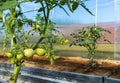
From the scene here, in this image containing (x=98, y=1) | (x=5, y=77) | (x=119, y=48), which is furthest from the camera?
(x=98, y=1)

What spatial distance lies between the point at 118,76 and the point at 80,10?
3707 millimetres

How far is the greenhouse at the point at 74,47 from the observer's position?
2175mm

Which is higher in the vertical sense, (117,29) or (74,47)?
(117,29)

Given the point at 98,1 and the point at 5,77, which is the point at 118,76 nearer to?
the point at 5,77

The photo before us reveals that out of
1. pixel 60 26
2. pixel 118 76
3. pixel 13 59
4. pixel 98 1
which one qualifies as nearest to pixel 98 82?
pixel 118 76

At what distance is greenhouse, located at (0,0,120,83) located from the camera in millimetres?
2175

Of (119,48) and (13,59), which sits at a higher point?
(13,59)

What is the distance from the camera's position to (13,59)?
1240 millimetres

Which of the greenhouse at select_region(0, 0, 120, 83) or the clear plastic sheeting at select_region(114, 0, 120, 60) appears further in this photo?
the clear plastic sheeting at select_region(114, 0, 120, 60)

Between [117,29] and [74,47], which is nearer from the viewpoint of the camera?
[117,29]

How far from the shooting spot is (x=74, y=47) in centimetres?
699

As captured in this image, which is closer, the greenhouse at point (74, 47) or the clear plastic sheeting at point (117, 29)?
the greenhouse at point (74, 47)

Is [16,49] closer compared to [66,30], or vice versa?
[16,49]

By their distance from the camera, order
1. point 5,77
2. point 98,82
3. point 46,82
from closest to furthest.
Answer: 1. point 98,82
2. point 46,82
3. point 5,77
